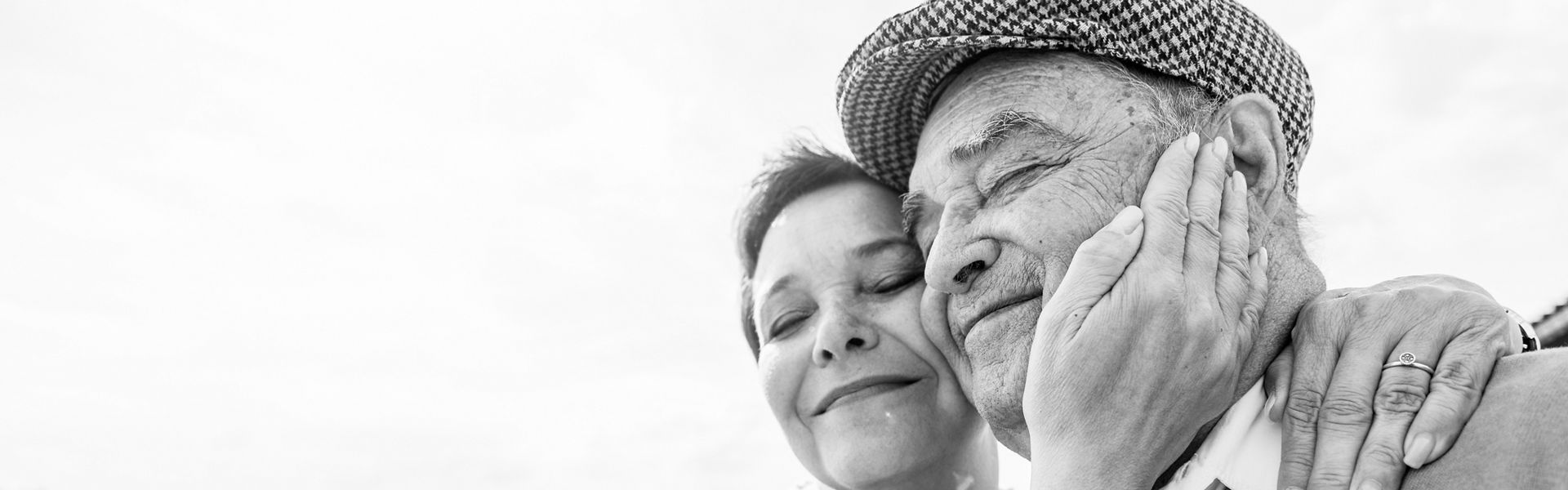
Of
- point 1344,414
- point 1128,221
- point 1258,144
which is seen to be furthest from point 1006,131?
point 1344,414

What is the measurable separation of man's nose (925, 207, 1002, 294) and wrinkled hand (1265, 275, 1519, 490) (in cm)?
65

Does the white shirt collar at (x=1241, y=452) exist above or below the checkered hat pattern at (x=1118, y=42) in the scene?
below

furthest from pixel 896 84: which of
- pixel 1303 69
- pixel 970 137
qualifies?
pixel 1303 69

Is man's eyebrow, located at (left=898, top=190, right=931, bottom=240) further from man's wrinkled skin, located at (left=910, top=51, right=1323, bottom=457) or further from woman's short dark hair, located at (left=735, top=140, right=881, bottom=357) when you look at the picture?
woman's short dark hair, located at (left=735, top=140, right=881, bottom=357)

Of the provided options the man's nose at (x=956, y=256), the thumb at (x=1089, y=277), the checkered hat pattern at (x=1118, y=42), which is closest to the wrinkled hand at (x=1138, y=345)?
the thumb at (x=1089, y=277)

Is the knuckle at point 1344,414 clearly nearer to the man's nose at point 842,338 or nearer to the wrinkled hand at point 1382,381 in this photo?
the wrinkled hand at point 1382,381

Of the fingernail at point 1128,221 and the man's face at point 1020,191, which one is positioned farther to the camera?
the man's face at point 1020,191

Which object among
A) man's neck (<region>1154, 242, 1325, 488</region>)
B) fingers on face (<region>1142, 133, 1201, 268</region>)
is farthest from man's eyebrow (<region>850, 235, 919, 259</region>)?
man's neck (<region>1154, 242, 1325, 488</region>)

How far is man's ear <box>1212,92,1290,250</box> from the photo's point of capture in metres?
2.44

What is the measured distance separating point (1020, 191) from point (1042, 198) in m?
0.07

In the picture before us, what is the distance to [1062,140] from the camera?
7.93ft

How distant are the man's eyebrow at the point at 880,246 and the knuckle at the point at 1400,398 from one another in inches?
60.7

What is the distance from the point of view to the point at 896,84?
289 cm

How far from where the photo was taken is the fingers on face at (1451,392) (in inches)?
70.2
